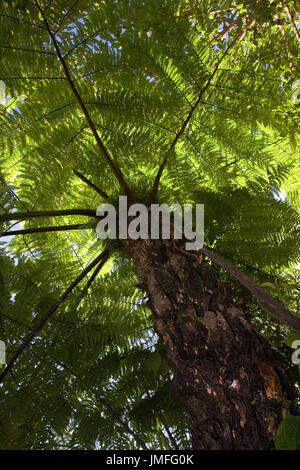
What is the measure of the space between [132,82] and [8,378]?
5.00ft

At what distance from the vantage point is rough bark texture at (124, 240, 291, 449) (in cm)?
89

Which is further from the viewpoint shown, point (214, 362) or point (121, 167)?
point (121, 167)

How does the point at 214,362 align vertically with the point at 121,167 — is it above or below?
below

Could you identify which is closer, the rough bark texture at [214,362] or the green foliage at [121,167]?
the rough bark texture at [214,362]

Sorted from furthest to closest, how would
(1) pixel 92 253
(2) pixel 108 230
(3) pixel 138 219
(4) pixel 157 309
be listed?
(1) pixel 92 253 < (2) pixel 108 230 < (3) pixel 138 219 < (4) pixel 157 309

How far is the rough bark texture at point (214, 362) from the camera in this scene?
2.91 ft

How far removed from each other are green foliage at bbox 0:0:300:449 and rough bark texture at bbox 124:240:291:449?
480 mm

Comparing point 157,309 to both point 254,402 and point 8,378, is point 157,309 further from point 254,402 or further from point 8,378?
point 8,378

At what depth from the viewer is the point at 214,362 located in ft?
3.28

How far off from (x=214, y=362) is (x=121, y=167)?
1297 mm

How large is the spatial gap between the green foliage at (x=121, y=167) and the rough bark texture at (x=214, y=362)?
480 mm

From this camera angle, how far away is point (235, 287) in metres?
1.62
